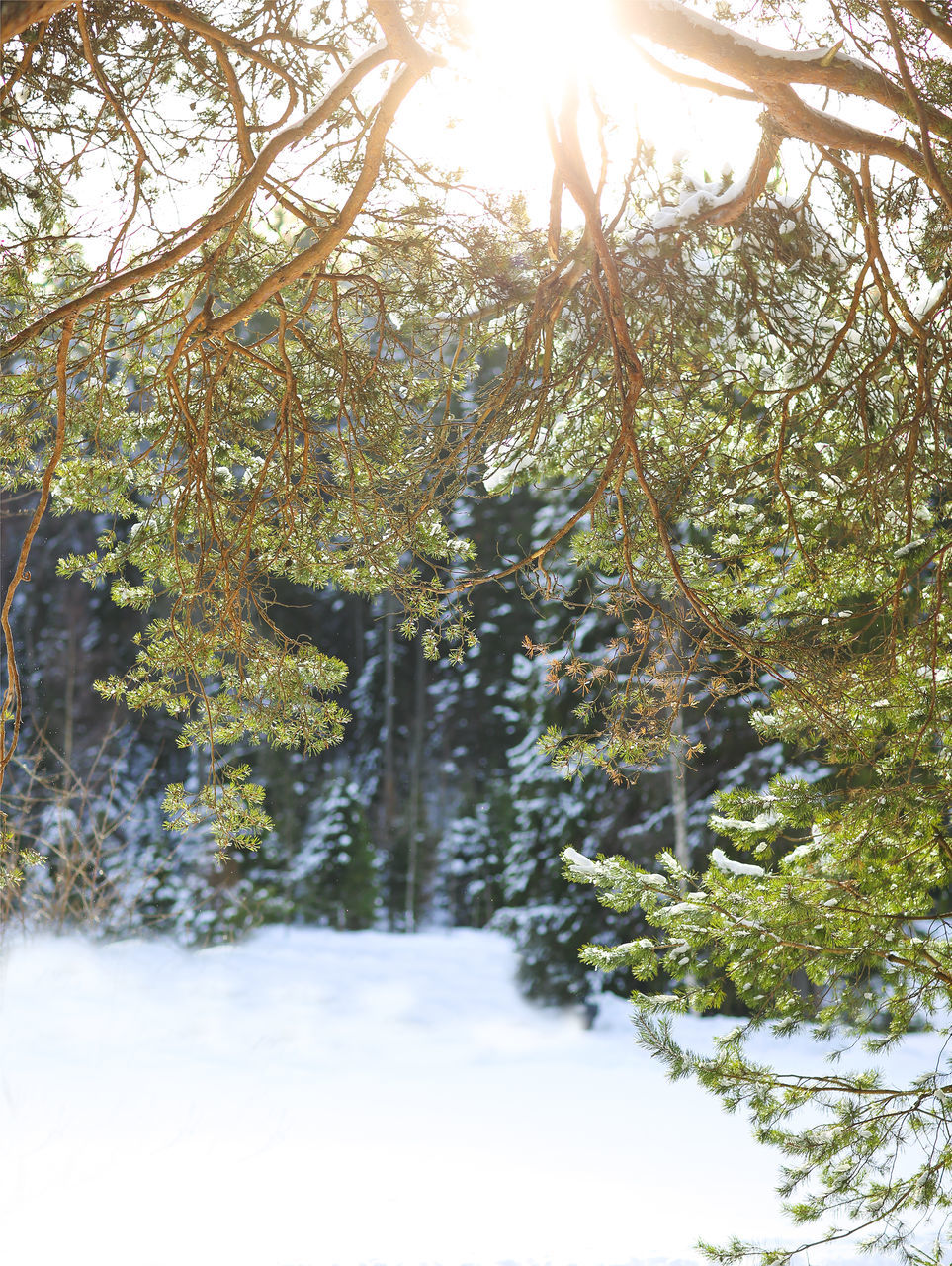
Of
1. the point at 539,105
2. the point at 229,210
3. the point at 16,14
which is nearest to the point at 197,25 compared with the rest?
the point at 229,210

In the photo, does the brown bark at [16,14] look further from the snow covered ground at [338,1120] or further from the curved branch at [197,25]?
the snow covered ground at [338,1120]

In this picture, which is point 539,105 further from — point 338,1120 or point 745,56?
point 338,1120

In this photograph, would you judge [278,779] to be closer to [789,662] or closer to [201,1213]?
[201,1213]

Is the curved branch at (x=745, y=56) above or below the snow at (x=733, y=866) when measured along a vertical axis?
above

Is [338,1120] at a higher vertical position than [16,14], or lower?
lower

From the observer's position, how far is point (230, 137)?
2611 mm

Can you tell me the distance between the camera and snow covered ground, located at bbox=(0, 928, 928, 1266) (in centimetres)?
512

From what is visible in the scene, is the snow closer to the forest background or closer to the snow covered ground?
the forest background

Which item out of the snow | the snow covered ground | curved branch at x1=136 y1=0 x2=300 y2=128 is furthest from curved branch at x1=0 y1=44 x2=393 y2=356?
the snow covered ground

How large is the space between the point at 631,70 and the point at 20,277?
58.1 inches

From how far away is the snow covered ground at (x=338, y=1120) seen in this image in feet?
16.8

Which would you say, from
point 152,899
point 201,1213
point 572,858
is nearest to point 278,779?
point 152,899

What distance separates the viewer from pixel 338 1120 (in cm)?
657

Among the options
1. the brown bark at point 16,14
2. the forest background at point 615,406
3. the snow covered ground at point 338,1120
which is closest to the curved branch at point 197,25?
the forest background at point 615,406
